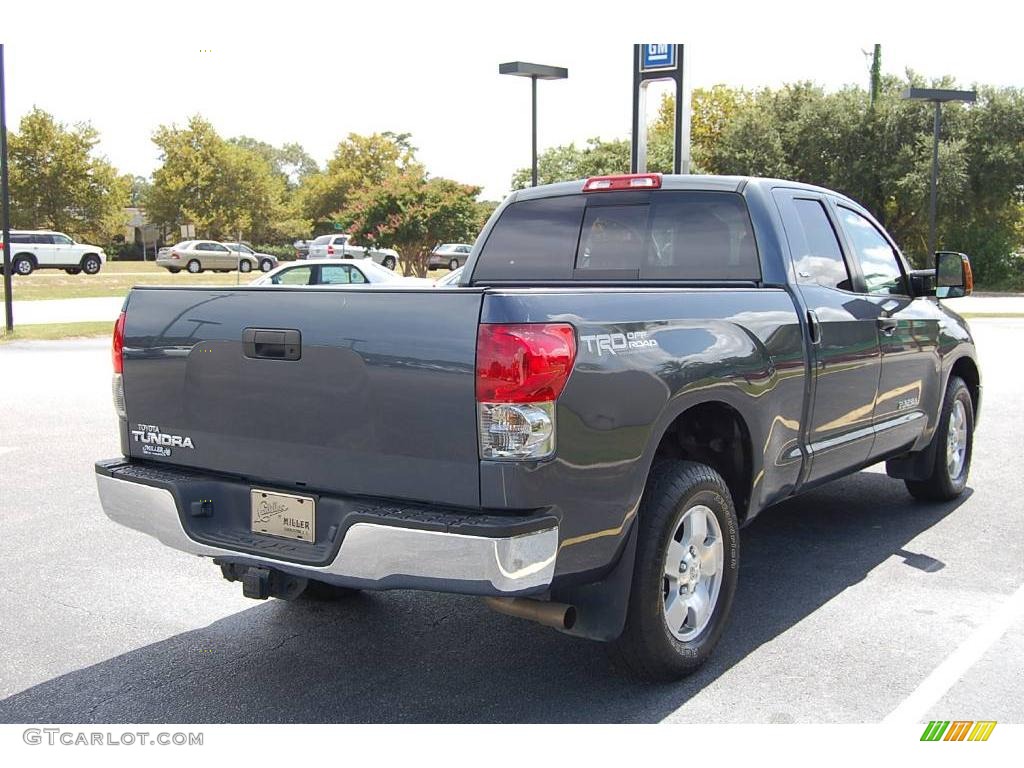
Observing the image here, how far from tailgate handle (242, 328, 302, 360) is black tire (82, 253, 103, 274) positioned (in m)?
43.8

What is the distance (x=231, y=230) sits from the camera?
65750 millimetres

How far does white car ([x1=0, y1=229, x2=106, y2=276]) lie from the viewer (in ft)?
136

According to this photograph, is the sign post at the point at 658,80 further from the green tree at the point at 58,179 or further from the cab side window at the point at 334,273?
the green tree at the point at 58,179

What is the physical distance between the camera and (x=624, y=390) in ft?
11.5

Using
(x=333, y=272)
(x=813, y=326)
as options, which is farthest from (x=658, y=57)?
(x=813, y=326)

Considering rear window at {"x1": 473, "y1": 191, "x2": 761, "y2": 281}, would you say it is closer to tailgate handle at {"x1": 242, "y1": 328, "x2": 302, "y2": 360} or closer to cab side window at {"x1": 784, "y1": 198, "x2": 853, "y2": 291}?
cab side window at {"x1": 784, "y1": 198, "x2": 853, "y2": 291}

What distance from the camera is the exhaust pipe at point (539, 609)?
353cm

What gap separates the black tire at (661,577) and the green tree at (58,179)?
56200mm

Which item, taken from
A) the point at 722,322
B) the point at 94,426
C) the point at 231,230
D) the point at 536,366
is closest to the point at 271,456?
the point at 536,366

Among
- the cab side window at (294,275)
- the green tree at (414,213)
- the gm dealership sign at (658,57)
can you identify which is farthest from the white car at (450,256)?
the gm dealership sign at (658,57)

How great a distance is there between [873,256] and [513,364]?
3412mm

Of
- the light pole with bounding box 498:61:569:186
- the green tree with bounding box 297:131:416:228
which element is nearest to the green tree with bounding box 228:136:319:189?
the green tree with bounding box 297:131:416:228

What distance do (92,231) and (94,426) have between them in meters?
53.7

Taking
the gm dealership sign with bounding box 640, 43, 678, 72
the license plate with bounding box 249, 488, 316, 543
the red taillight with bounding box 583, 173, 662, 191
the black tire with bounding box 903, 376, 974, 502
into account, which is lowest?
the black tire with bounding box 903, 376, 974, 502
